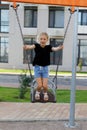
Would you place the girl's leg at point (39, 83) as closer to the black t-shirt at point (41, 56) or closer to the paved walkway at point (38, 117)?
the black t-shirt at point (41, 56)

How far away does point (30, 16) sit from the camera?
46.2 meters

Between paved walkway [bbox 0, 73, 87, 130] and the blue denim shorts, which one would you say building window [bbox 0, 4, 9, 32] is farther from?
the blue denim shorts

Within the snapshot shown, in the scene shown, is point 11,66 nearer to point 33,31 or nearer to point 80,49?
point 33,31

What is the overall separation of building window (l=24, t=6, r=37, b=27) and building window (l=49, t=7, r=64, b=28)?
170 cm

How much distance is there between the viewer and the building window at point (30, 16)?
151 feet

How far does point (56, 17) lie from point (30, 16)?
2771 mm

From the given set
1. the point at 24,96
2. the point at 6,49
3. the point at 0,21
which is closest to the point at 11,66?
the point at 6,49

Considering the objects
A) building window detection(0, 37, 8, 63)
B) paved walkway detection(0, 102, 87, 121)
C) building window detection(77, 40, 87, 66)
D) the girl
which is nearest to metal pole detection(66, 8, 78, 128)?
paved walkway detection(0, 102, 87, 121)

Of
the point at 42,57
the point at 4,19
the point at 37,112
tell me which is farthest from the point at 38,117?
the point at 4,19

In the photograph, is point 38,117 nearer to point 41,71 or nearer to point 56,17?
point 41,71

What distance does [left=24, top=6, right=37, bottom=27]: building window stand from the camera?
→ 45.9 meters

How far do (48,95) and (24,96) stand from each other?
5872 mm

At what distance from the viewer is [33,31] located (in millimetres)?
45688

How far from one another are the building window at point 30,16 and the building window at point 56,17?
1.70 metres
